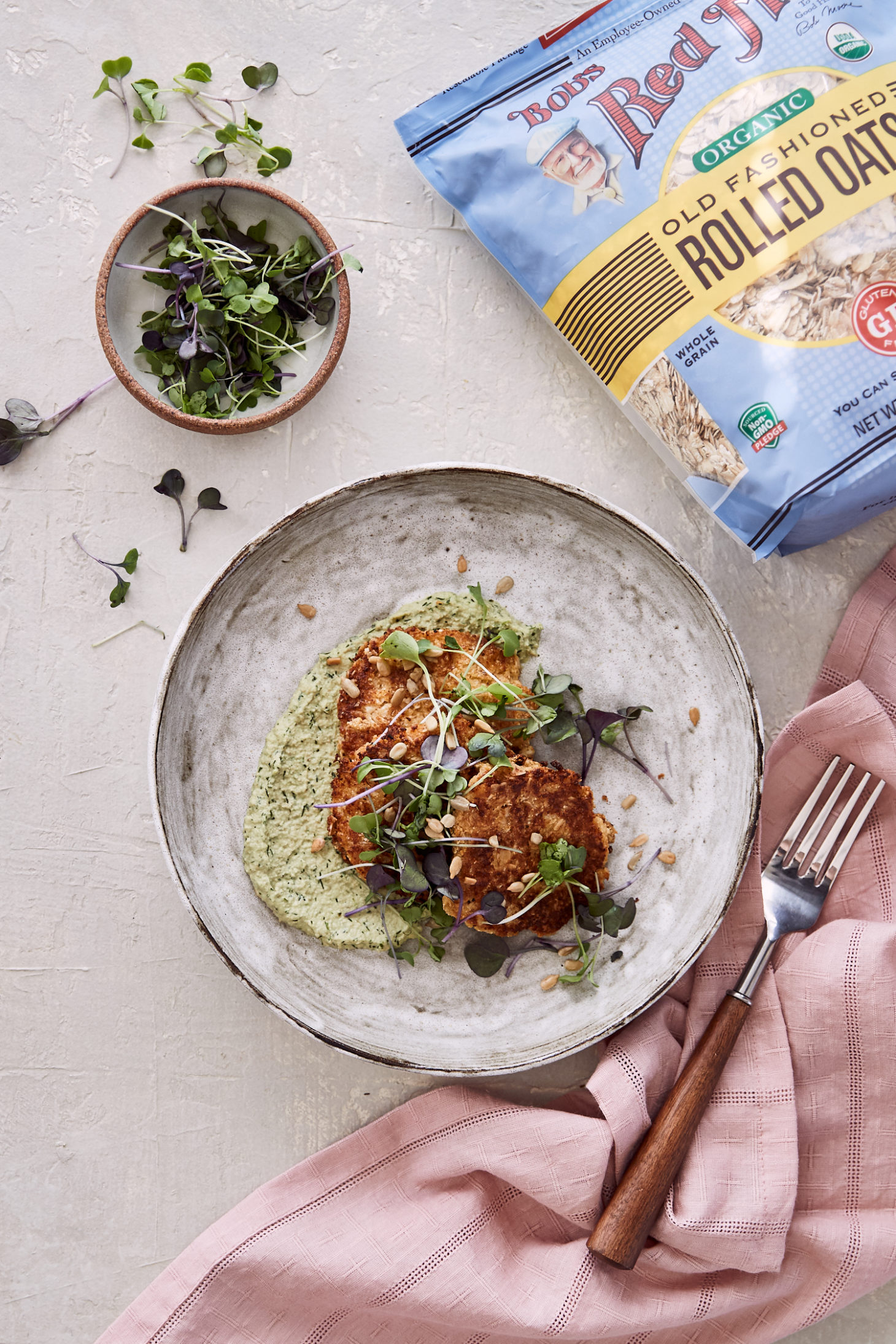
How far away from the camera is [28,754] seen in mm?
2074

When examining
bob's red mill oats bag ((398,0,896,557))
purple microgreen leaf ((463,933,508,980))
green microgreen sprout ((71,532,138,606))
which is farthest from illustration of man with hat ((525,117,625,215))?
purple microgreen leaf ((463,933,508,980))

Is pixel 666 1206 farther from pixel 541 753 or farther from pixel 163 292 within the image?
pixel 163 292

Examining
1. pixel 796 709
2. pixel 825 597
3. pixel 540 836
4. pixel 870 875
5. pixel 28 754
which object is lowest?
pixel 870 875

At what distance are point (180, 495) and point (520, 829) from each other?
3.44 ft

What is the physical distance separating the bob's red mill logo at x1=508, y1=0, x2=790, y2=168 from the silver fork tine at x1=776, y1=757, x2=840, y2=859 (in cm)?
133

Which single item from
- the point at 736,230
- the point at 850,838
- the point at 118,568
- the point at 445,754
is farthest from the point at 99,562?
the point at 850,838

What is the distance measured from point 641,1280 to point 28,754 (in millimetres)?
1772

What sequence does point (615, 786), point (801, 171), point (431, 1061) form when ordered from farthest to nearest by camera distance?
point (615, 786) → point (431, 1061) → point (801, 171)

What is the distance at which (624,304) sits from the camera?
1835mm

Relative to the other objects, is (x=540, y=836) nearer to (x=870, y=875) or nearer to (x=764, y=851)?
(x=764, y=851)

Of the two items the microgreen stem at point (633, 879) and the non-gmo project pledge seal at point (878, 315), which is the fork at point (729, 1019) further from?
the non-gmo project pledge seal at point (878, 315)

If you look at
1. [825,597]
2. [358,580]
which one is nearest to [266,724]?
[358,580]

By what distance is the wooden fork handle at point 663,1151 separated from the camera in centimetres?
189

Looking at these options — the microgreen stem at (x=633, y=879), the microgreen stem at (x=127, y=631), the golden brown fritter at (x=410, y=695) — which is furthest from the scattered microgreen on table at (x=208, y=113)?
the microgreen stem at (x=633, y=879)
